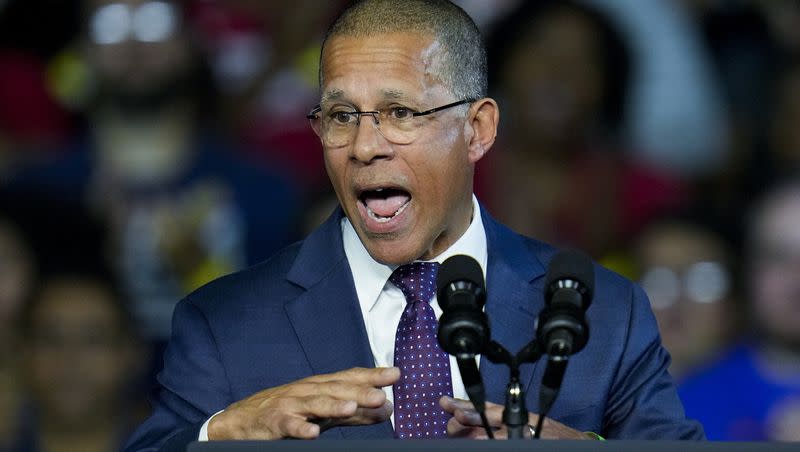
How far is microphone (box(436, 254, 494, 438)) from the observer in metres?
2.03

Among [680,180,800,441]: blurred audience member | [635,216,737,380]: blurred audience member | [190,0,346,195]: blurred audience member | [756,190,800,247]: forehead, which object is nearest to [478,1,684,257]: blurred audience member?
[635,216,737,380]: blurred audience member

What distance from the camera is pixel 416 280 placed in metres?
2.76

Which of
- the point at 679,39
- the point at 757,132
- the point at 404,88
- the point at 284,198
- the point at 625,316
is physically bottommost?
the point at 625,316

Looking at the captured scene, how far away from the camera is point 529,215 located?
15.5 feet

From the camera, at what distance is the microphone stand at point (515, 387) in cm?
208

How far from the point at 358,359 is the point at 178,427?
34cm

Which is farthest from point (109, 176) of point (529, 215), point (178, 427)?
point (178, 427)

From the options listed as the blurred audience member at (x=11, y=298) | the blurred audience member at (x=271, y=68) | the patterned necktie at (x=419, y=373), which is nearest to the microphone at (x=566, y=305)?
the patterned necktie at (x=419, y=373)

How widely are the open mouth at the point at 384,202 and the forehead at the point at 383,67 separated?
186 mm

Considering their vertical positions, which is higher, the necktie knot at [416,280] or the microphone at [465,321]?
the necktie knot at [416,280]

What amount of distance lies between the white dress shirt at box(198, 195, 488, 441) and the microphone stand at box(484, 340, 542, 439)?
572 millimetres

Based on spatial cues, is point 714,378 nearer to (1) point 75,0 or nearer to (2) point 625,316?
(2) point 625,316

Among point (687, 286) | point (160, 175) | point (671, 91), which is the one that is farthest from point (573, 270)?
point (671, 91)

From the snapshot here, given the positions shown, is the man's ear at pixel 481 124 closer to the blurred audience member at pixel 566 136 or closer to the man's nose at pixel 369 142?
the man's nose at pixel 369 142
